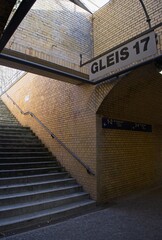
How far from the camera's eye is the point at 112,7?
19.3 feet

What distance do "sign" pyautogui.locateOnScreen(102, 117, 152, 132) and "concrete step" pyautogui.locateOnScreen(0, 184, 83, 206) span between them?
6.52 feet

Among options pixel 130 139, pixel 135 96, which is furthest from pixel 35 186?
pixel 135 96

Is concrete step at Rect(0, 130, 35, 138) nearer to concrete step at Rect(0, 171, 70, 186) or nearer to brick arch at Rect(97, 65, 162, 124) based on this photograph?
concrete step at Rect(0, 171, 70, 186)

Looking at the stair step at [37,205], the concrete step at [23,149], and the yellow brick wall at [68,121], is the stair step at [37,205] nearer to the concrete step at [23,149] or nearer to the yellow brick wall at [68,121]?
the yellow brick wall at [68,121]

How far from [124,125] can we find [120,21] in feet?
10.2

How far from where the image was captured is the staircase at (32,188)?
4184 millimetres

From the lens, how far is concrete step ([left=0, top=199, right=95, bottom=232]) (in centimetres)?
382

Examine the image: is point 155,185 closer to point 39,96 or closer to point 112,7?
point 39,96

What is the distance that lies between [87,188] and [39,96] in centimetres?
424

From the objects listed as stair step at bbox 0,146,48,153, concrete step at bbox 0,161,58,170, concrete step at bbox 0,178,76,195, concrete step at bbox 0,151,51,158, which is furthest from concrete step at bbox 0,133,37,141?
concrete step at bbox 0,178,76,195

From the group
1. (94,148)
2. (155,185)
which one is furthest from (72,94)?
(155,185)

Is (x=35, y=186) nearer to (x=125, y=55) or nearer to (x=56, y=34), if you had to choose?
(x=125, y=55)

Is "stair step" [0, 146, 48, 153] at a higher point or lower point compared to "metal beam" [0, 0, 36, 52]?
lower

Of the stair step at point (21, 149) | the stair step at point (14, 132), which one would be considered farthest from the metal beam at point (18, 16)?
the stair step at point (14, 132)
